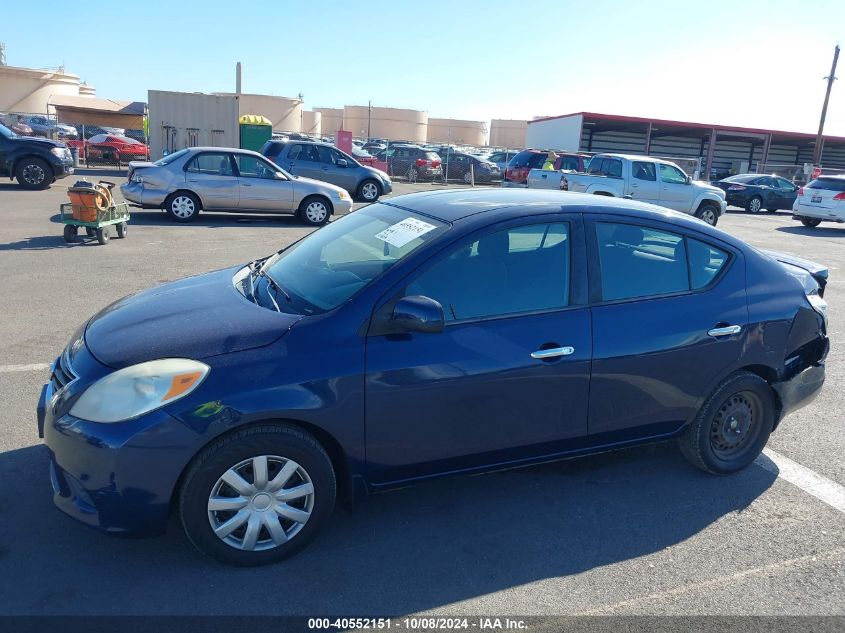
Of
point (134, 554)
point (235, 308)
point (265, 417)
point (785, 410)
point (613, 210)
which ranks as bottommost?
point (134, 554)

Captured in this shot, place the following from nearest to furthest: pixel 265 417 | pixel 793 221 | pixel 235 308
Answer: pixel 265 417
pixel 235 308
pixel 793 221

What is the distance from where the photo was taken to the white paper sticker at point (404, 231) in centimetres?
361

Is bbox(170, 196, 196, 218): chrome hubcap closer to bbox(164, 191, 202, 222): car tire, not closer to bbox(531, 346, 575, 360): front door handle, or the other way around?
bbox(164, 191, 202, 222): car tire

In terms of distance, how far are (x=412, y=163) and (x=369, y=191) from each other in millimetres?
11806

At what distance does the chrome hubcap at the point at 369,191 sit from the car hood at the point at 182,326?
52.8 ft

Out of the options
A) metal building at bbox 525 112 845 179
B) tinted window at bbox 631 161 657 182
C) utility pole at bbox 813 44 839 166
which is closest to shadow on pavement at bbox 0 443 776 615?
tinted window at bbox 631 161 657 182

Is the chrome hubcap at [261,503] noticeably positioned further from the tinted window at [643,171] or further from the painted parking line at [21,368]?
the tinted window at [643,171]

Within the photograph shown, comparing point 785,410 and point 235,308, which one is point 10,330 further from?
point 785,410

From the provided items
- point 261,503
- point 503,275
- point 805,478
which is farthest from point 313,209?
point 261,503

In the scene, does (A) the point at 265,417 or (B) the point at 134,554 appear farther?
(B) the point at 134,554

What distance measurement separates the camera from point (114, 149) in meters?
28.7

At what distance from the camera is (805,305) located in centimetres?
432

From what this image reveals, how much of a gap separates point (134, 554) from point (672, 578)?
8.23 feet

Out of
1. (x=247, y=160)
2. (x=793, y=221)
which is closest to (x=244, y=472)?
(x=247, y=160)
